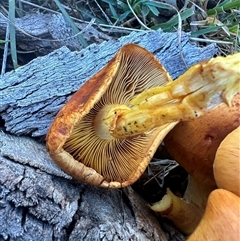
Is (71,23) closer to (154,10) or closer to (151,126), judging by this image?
(154,10)

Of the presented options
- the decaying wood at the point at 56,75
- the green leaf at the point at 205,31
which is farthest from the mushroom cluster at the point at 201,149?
the green leaf at the point at 205,31

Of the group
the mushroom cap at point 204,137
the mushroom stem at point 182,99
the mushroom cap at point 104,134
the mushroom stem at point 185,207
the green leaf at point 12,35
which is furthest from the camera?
the green leaf at point 12,35

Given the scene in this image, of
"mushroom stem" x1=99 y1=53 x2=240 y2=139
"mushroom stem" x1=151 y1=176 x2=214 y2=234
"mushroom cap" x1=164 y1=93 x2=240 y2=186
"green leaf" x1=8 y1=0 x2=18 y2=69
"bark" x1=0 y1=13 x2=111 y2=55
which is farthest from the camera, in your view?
"bark" x1=0 y1=13 x2=111 y2=55

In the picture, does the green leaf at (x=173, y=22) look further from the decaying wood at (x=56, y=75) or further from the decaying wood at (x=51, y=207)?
the decaying wood at (x=51, y=207)

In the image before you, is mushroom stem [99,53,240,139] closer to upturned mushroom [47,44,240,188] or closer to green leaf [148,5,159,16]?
upturned mushroom [47,44,240,188]

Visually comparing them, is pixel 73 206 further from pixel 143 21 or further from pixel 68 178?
pixel 143 21

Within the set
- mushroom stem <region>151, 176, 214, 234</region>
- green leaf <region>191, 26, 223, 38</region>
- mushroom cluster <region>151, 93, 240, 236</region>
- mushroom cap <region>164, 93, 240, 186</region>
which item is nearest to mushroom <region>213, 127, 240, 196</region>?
mushroom cluster <region>151, 93, 240, 236</region>
